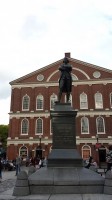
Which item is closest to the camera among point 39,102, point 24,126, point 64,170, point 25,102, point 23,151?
point 64,170

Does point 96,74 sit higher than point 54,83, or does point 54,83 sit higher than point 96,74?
point 96,74

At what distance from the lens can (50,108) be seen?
41.2m

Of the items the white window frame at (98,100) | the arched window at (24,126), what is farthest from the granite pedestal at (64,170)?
the arched window at (24,126)

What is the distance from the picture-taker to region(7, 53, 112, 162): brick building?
39.1 metres

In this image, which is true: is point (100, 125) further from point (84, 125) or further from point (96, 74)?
point (96, 74)

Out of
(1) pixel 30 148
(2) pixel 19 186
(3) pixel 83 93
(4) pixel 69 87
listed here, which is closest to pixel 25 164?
(1) pixel 30 148

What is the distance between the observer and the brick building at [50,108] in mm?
39128

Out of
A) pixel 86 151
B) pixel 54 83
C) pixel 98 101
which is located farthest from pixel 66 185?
pixel 54 83

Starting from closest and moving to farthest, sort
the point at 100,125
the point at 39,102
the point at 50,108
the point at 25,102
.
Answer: the point at 100,125, the point at 50,108, the point at 39,102, the point at 25,102

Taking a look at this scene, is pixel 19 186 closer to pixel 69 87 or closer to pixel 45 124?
pixel 69 87

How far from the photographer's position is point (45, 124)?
133 feet

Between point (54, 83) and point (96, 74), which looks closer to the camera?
point (96, 74)

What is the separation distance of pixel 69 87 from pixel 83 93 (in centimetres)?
2928

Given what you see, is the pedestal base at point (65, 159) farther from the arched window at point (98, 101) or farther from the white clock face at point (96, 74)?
the white clock face at point (96, 74)
